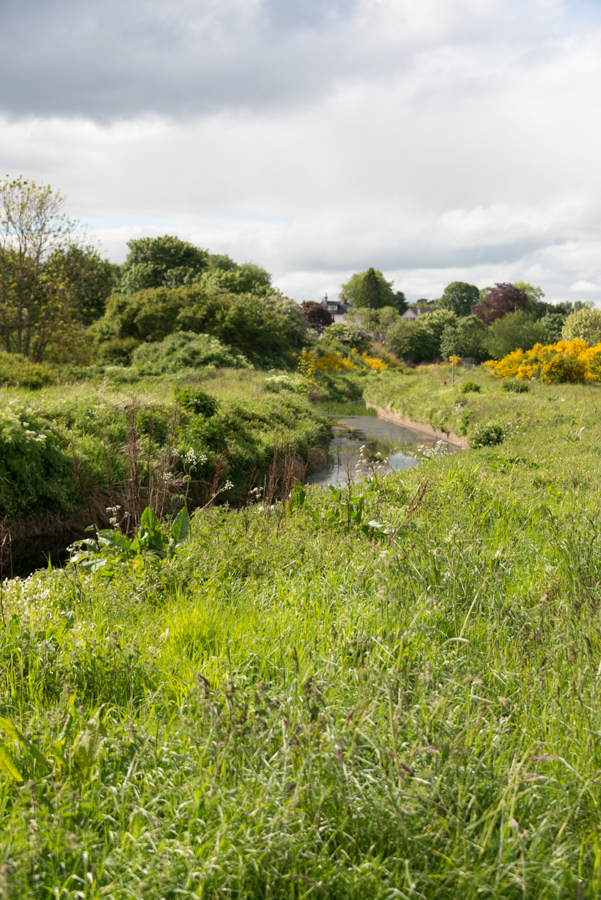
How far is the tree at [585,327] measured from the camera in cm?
4353

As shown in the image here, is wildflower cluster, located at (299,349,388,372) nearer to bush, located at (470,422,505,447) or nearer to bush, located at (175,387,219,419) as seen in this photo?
bush, located at (470,422,505,447)

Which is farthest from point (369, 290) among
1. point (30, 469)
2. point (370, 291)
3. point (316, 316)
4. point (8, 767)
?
point (8, 767)

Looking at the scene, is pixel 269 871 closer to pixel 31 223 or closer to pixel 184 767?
pixel 184 767

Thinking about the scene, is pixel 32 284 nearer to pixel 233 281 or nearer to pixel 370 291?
pixel 233 281

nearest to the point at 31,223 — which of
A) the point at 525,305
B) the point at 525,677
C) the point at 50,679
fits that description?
the point at 50,679

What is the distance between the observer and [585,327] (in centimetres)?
4422

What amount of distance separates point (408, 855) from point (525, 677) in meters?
0.97

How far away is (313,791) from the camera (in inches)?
65.2

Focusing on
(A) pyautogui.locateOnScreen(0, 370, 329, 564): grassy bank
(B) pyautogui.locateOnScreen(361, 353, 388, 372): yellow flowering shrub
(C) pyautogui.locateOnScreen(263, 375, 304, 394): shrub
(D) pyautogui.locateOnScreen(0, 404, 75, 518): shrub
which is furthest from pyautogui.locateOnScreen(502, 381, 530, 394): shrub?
(D) pyautogui.locateOnScreen(0, 404, 75, 518): shrub

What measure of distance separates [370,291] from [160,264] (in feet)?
132

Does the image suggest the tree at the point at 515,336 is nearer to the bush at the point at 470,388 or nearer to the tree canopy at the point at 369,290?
the bush at the point at 470,388

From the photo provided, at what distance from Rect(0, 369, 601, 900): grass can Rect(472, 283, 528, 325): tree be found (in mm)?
58593

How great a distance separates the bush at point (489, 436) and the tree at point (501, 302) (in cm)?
4896

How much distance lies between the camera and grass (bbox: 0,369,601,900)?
5.32 ft
